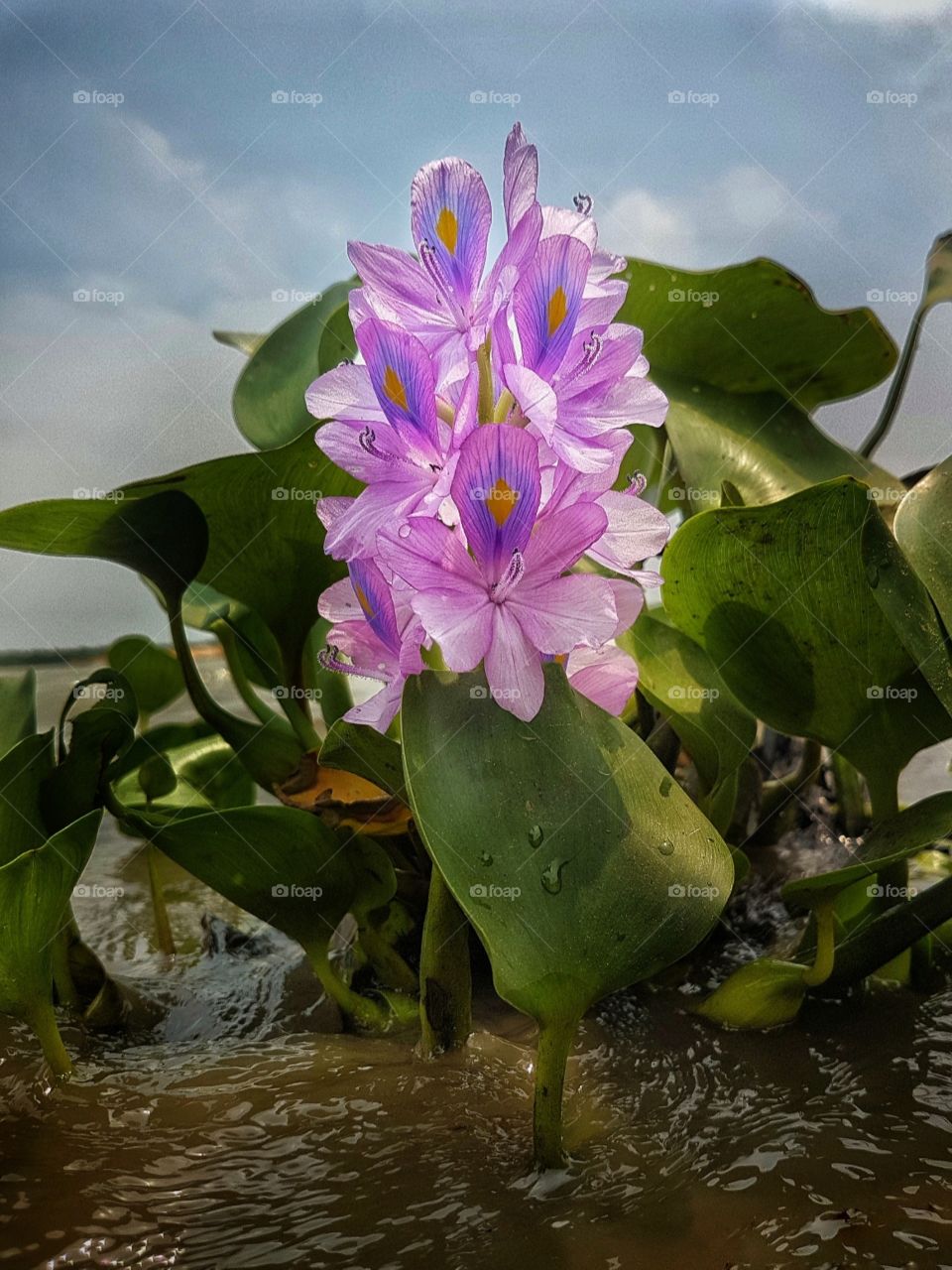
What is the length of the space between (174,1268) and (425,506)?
0.48 m

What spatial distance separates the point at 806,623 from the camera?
0.86m

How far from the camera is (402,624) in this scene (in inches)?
27.4

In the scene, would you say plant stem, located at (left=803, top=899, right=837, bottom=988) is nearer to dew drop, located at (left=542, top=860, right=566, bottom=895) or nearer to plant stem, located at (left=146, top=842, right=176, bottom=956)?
dew drop, located at (left=542, top=860, right=566, bottom=895)

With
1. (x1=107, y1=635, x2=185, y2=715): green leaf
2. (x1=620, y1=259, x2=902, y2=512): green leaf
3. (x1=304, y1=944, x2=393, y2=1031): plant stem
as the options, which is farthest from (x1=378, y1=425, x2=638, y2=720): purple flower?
(x1=107, y1=635, x2=185, y2=715): green leaf

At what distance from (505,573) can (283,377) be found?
0.72m

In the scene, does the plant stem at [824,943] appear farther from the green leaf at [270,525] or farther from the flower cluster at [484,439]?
the green leaf at [270,525]

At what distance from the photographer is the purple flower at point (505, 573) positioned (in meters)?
0.61

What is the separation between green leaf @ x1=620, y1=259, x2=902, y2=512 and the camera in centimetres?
113

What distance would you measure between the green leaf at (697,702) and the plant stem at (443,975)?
262 mm

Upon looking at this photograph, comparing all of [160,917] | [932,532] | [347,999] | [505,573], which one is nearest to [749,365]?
[932,532]

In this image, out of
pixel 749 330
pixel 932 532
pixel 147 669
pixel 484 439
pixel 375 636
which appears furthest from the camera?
pixel 147 669

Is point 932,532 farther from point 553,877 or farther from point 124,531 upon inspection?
point 124,531

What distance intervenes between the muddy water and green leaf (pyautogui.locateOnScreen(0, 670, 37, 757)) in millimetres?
274

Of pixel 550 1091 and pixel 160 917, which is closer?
pixel 550 1091
